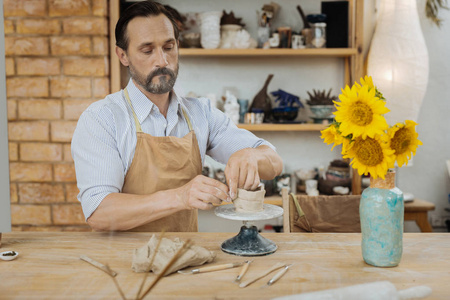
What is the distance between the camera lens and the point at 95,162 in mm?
1495

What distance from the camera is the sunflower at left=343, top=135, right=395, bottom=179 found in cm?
101

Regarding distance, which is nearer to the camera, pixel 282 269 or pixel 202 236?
pixel 282 269

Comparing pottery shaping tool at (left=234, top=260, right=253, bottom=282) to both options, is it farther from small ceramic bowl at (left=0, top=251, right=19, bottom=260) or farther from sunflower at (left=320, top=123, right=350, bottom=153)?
small ceramic bowl at (left=0, top=251, right=19, bottom=260)

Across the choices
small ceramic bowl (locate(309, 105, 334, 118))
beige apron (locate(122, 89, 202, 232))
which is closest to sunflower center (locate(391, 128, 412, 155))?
beige apron (locate(122, 89, 202, 232))

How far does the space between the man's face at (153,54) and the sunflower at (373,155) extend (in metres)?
0.93

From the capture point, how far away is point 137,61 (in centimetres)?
178

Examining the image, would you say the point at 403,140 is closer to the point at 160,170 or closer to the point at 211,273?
the point at 211,273

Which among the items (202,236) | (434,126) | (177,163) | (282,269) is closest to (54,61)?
(177,163)

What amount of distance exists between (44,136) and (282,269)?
2.13 meters

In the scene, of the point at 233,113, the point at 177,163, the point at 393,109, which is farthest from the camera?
the point at 233,113

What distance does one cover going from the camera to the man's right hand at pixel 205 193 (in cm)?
126

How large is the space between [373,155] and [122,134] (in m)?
0.96

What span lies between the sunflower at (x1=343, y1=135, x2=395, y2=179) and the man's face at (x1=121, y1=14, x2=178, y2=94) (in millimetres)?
927

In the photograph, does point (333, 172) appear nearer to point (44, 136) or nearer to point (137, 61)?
point (137, 61)
